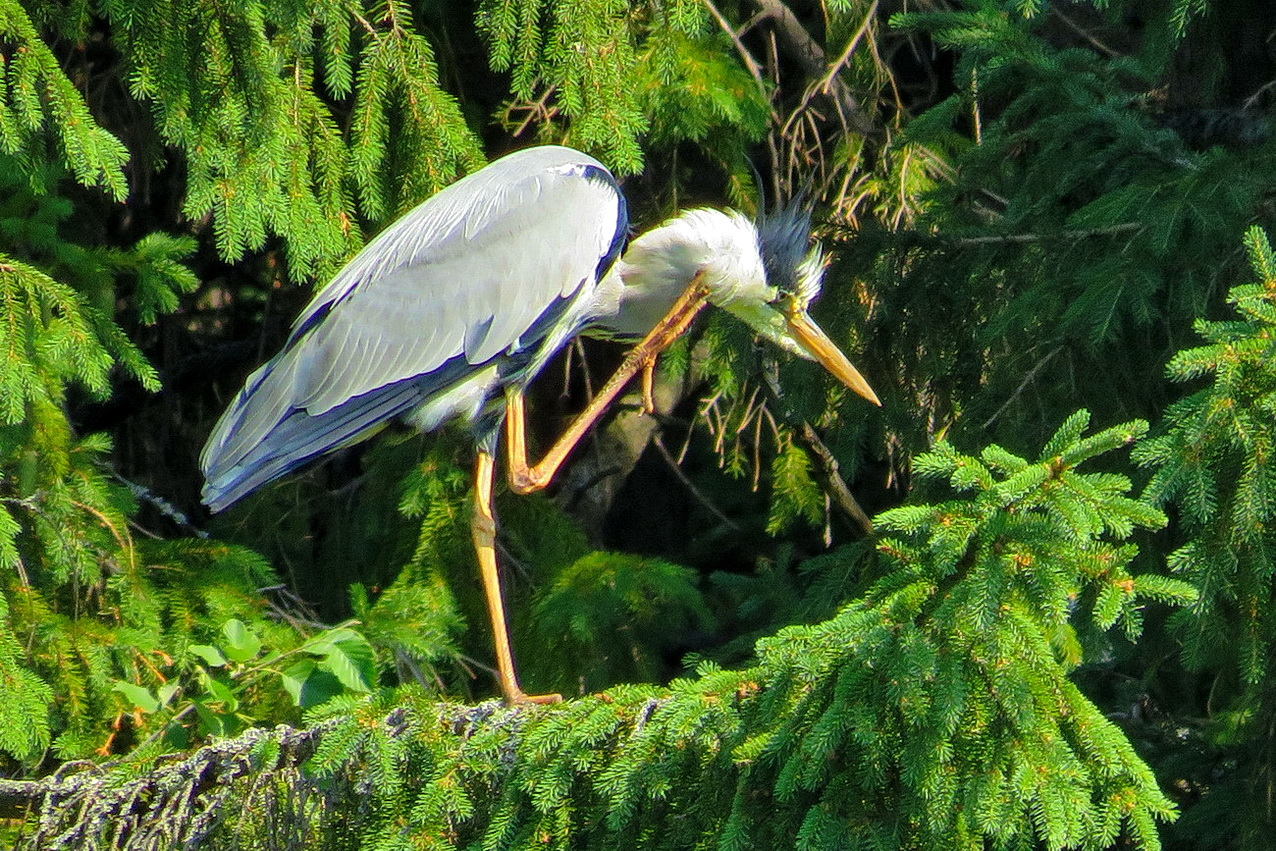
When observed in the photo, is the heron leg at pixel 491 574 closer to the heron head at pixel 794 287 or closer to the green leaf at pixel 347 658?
the green leaf at pixel 347 658

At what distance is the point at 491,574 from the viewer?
3.41 metres

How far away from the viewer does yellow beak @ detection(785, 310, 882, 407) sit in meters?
3.42

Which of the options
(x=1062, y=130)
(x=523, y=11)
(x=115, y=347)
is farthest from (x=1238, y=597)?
(x=115, y=347)

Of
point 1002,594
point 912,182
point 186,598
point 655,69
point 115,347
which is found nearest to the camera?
point 1002,594

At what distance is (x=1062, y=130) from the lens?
9.96 ft

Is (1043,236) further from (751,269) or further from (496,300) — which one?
(496,300)

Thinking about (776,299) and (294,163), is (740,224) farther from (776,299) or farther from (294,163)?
(294,163)

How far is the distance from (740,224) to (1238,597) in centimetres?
185

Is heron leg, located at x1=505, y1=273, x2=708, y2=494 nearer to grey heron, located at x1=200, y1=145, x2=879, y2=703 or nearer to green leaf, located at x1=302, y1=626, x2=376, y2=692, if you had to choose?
grey heron, located at x1=200, y1=145, x2=879, y2=703

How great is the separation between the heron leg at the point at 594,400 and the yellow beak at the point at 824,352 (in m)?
0.24

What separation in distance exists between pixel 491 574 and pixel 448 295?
70cm

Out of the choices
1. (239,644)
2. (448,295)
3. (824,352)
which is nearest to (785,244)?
(824,352)

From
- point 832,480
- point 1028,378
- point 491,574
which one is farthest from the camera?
point 832,480

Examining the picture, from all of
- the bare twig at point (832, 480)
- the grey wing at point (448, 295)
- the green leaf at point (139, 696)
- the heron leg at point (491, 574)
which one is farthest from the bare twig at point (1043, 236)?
the green leaf at point (139, 696)
